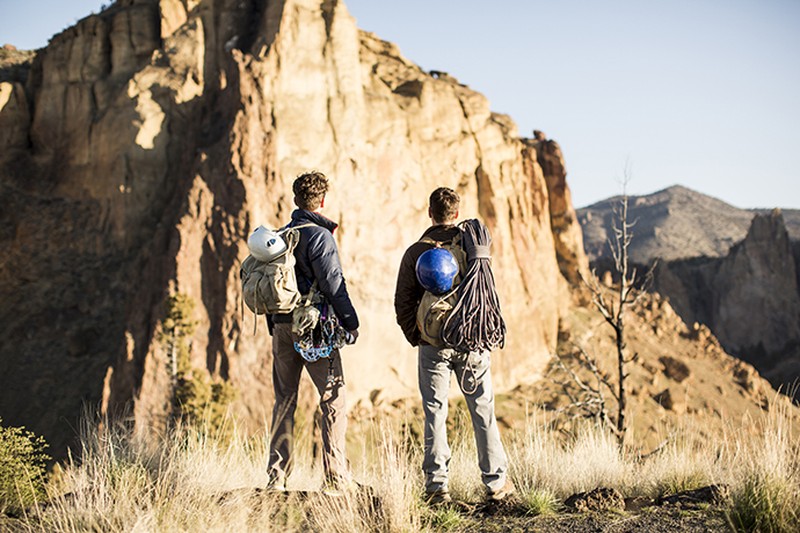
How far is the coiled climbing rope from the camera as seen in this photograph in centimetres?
486

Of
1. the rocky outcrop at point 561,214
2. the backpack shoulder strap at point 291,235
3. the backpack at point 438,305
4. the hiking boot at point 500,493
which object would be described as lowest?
the hiking boot at point 500,493

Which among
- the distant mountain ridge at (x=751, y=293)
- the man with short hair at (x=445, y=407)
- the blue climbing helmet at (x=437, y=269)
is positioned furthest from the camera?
the distant mountain ridge at (x=751, y=293)

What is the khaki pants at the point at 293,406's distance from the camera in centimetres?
502

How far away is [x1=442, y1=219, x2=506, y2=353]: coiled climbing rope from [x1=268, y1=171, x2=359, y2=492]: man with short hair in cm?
80

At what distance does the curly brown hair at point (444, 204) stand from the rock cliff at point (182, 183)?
56.2ft

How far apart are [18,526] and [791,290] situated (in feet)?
247

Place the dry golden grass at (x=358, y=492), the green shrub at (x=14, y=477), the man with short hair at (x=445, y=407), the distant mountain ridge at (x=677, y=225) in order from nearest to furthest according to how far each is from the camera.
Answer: the dry golden grass at (x=358, y=492), the man with short hair at (x=445, y=407), the green shrub at (x=14, y=477), the distant mountain ridge at (x=677, y=225)

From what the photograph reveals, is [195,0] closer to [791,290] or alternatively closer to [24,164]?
[24,164]

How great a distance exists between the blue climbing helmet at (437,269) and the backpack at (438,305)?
9 centimetres

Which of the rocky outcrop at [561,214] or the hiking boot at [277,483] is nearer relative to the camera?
the hiking boot at [277,483]

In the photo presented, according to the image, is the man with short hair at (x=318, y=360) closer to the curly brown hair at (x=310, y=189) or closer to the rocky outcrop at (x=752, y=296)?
the curly brown hair at (x=310, y=189)

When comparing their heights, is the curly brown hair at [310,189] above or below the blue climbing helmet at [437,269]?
above

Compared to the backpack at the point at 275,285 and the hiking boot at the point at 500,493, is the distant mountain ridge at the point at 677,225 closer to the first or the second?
the hiking boot at the point at 500,493

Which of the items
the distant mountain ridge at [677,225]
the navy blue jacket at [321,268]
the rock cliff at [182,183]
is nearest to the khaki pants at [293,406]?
the navy blue jacket at [321,268]
